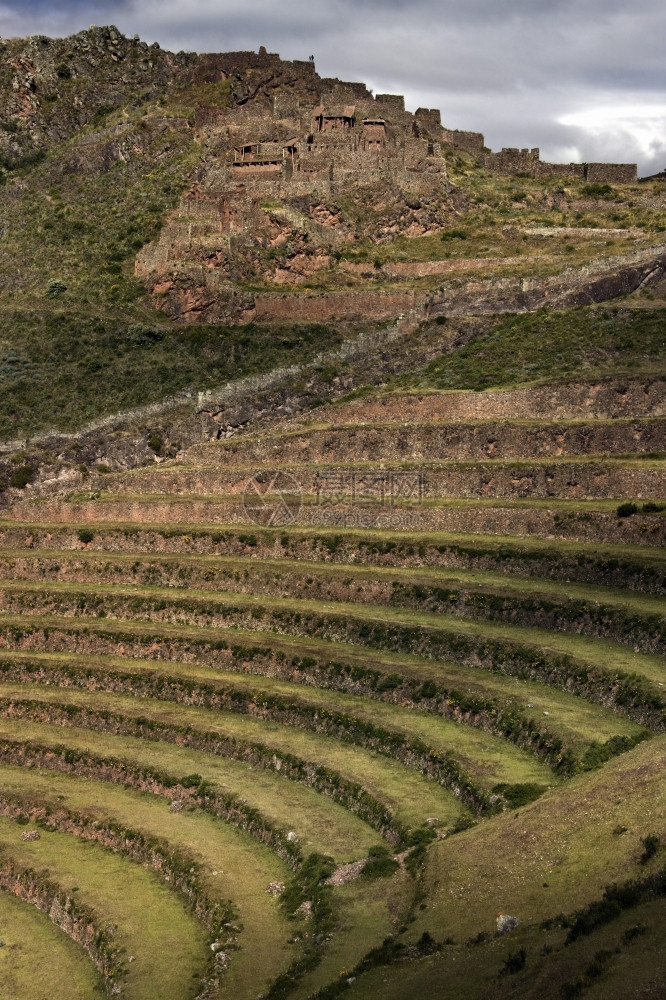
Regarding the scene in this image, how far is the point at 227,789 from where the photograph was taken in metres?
33.4


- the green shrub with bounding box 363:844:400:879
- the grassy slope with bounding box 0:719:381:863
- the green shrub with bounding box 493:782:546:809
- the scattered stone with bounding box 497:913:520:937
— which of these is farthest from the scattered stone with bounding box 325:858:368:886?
the scattered stone with bounding box 497:913:520:937

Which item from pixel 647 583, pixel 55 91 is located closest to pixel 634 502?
pixel 647 583

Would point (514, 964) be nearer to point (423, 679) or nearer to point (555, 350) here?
point (423, 679)

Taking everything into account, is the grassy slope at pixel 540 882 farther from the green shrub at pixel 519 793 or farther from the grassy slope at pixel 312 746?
the grassy slope at pixel 312 746

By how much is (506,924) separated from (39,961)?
10.4 m

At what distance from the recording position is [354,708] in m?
36.8

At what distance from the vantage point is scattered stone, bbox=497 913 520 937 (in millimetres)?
22672

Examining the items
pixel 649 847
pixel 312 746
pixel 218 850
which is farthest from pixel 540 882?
pixel 312 746

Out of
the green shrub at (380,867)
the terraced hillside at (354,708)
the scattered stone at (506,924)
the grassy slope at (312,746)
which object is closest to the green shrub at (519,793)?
the terraced hillside at (354,708)

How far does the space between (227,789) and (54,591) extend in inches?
761

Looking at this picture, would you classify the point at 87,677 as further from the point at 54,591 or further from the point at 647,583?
the point at 647,583

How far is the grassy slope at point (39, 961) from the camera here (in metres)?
26.3

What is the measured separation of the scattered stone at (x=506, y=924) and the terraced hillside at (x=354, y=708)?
0.04m

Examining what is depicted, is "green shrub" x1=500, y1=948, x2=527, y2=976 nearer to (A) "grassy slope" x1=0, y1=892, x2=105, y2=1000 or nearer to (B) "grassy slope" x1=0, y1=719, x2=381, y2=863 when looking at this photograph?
(B) "grassy slope" x1=0, y1=719, x2=381, y2=863
